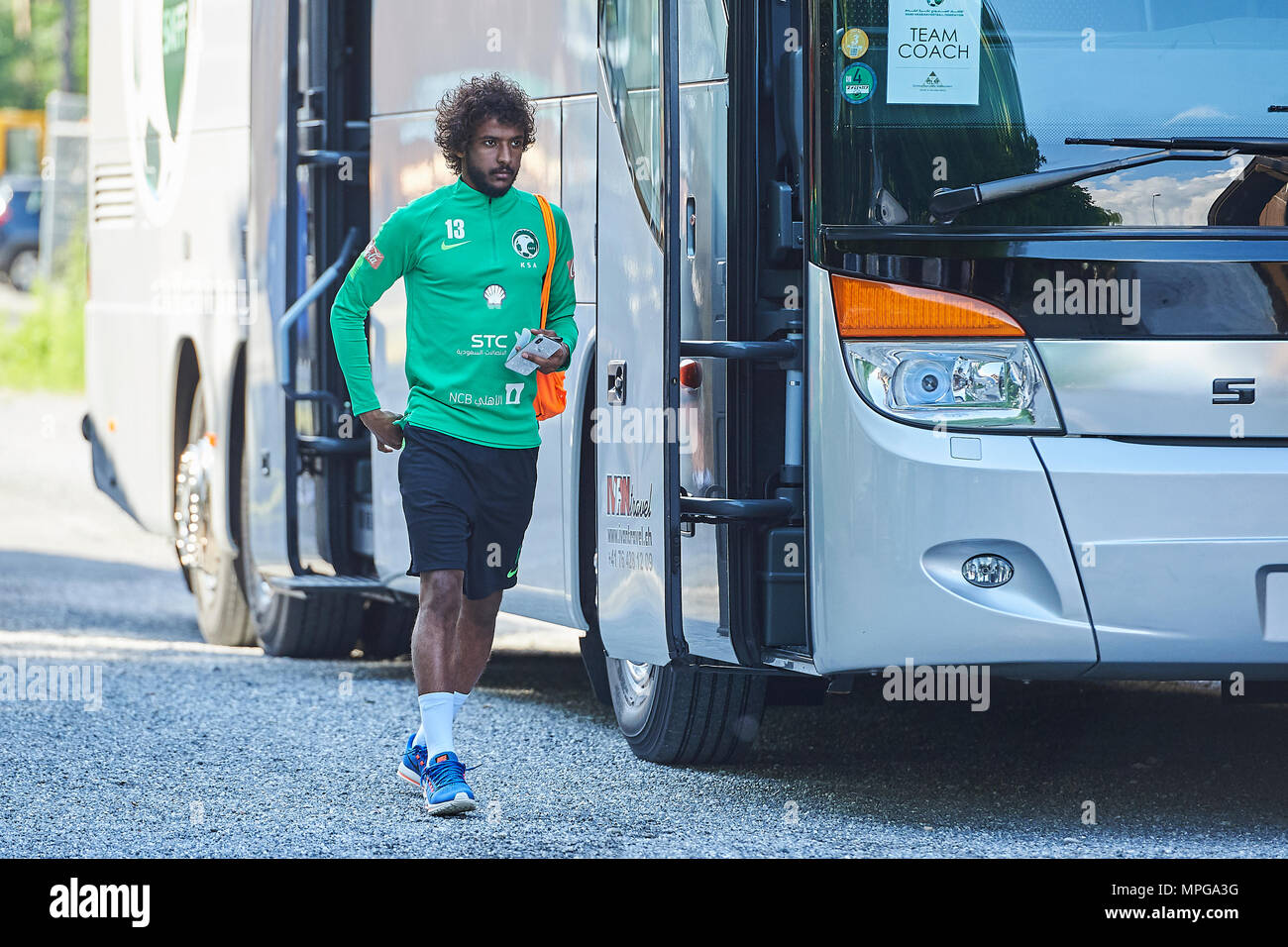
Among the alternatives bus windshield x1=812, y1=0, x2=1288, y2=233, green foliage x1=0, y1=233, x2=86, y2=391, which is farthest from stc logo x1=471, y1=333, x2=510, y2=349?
green foliage x1=0, y1=233, x2=86, y2=391

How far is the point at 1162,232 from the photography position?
520cm

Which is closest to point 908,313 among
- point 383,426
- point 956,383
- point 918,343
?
point 918,343

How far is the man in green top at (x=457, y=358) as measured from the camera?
19.3ft

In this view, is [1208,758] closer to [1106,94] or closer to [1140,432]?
[1140,432]

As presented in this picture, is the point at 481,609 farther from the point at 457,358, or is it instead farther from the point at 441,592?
the point at 457,358

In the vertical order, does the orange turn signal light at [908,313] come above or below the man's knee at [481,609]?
above

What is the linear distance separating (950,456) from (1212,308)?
0.69 metres

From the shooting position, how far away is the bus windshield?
17.1ft

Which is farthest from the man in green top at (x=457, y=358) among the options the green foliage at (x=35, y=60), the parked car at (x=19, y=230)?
the green foliage at (x=35, y=60)

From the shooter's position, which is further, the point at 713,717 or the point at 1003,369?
the point at 713,717

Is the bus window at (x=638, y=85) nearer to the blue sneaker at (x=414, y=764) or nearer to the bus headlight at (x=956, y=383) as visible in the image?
the bus headlight at (x=956, y=383)

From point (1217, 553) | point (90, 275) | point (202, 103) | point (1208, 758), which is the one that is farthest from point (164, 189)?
point (1217, 553)

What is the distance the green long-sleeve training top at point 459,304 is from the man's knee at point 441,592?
364mm

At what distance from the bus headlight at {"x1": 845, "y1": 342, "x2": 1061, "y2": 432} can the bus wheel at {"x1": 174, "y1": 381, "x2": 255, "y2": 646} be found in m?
4.85
